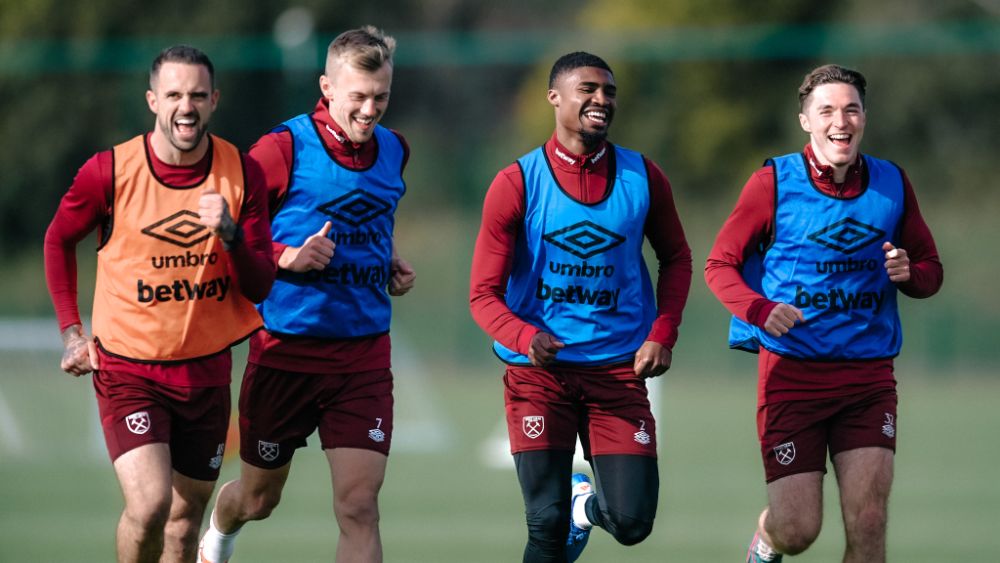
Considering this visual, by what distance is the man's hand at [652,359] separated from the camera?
5.95m

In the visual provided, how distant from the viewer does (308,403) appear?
632cm

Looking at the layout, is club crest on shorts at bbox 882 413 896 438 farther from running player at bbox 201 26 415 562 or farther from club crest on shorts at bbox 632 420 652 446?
running player at bbox 201 26 415 562

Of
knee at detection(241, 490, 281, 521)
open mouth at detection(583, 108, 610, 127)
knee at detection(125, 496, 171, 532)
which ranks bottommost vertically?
knee at detection(125, 496, 171, 532)

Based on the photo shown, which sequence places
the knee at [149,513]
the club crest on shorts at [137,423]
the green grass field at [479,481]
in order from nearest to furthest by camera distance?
the knee at [149,513] → the club crest on shorts at [137,423] → the green grass field at [479,481]

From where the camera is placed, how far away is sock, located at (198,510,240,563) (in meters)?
6.68

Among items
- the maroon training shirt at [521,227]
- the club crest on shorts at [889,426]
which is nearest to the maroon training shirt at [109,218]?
the maroon training shirt at [521,227]

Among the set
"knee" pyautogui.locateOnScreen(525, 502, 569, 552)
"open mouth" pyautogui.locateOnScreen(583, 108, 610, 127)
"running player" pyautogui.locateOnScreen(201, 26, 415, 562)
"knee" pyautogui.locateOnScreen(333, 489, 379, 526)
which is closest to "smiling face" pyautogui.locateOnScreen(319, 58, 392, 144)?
"running player" pyautogui.locateOnScreen(201, 26, 415, 562)

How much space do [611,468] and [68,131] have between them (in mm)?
12046

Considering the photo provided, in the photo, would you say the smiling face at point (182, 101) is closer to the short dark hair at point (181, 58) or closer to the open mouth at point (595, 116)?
the short dark hair at point (181, 58)

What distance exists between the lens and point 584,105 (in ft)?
19.9

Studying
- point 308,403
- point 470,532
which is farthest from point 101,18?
point 308,403

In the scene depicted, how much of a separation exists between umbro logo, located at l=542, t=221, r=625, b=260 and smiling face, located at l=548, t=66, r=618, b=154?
1.02ft

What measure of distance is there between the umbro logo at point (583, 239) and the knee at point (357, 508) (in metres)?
1.22

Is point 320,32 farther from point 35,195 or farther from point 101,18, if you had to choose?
point 35,195
